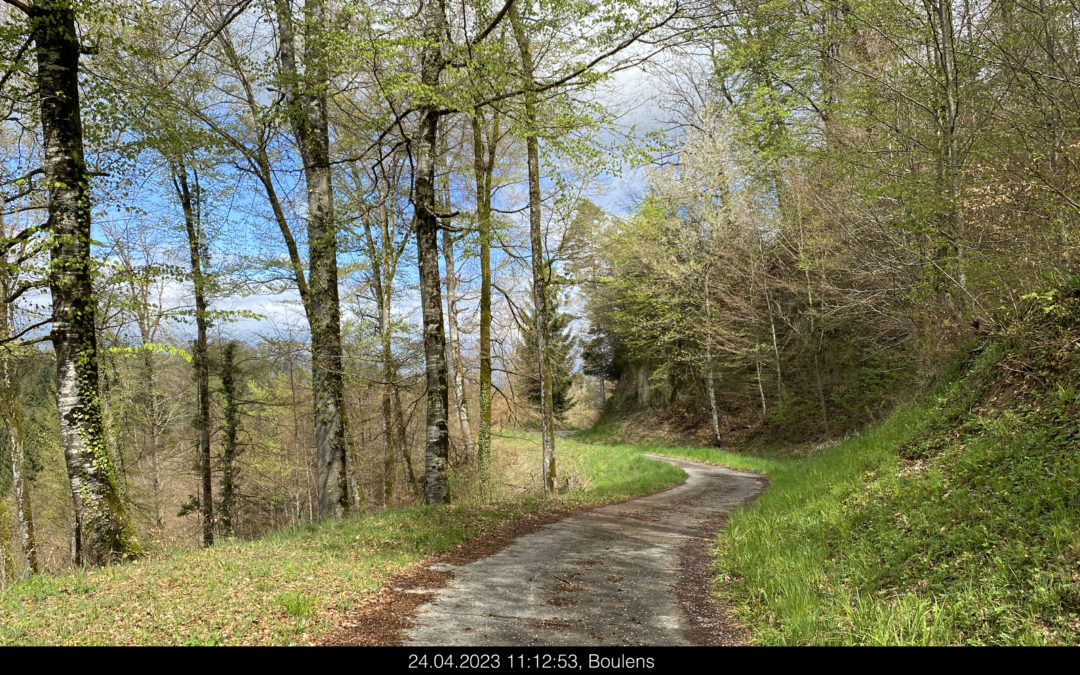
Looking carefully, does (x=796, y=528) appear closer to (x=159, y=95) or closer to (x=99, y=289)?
(x=159, y=95)

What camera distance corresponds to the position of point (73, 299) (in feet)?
23.5

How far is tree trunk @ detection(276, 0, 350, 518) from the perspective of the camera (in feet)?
31.6

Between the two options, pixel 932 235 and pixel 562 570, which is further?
pixel 932 235

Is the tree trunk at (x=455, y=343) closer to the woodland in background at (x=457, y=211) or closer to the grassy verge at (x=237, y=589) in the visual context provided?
the woodland in background at (x=457, y=211)

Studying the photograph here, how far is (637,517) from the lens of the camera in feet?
32.9

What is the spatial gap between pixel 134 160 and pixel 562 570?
9.70 metres

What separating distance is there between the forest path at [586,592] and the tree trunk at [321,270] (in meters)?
4.07

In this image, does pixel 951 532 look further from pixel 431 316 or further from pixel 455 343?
pixel 455 343

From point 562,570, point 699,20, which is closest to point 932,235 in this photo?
point 699,20

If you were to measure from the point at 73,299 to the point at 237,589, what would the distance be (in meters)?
5.07

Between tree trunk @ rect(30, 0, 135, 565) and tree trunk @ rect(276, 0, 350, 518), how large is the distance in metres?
3.00

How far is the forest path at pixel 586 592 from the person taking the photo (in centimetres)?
432

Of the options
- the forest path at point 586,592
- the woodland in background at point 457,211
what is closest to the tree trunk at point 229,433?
the woodland in background at point 457,211

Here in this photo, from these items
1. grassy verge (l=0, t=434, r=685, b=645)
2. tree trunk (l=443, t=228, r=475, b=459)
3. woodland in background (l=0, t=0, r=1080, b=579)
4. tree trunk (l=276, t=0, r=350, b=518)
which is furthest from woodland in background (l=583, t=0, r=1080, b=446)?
grassy verge (l=0, t=434, r=685, b=645)
